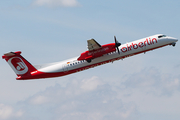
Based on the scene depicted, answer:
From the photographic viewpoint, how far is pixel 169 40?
4766 centimetres

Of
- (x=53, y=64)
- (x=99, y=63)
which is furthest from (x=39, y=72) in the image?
(x=99, y=63)

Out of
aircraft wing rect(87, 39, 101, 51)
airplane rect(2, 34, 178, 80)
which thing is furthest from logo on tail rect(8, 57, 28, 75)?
aircraft wing rect(87, 39, 101, 51)

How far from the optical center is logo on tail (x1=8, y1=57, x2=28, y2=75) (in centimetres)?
4851

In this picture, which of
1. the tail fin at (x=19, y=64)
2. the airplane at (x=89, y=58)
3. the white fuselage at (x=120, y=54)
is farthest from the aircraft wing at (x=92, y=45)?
the tail fin at (x=19, y=64)

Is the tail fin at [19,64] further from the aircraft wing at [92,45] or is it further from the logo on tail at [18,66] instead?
the aircraft wing at [92,45]

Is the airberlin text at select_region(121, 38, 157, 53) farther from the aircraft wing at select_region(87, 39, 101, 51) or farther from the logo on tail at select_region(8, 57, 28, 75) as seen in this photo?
the logo on tail at select_region(8, 57, 28, 75)

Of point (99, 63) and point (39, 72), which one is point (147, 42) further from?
point (39, 72)

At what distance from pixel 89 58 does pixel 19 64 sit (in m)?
11.2

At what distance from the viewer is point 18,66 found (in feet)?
160

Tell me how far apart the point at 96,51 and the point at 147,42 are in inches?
307

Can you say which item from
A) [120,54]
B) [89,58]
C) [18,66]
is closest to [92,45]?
[89,58]

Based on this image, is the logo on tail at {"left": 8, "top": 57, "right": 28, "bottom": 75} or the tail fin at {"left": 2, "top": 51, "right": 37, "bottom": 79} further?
the logo on tail at {"left": 8, "top": 57, "right": 28, "bottom": 75}

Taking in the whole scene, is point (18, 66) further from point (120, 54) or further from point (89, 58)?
point (120, 54)

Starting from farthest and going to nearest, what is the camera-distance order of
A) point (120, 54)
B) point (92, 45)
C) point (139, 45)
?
1. point (139, 45)
2. point (120, 54)
3. point (92, 45)
